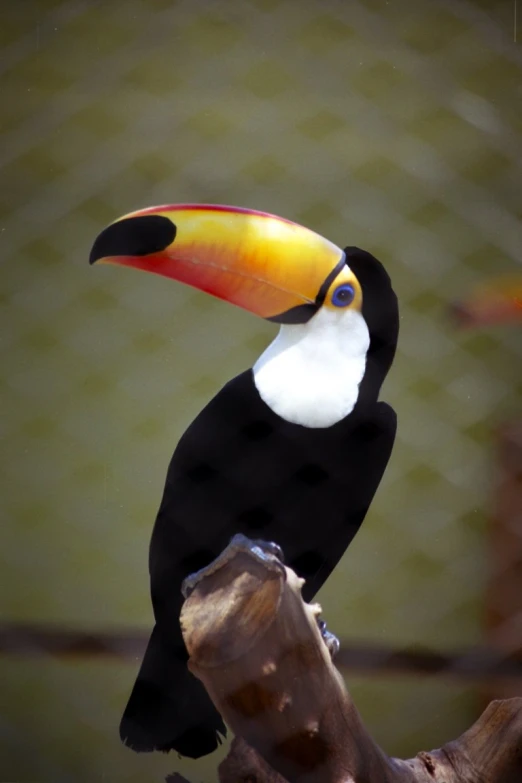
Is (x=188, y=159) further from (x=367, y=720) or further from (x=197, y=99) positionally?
(x=367, y=720)

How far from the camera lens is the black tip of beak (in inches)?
40.1

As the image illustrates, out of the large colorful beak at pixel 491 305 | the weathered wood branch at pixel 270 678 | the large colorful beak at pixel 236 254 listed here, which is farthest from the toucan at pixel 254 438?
the large colorful beak at pixel 491 305

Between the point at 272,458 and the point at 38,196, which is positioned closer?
the point at 272,458

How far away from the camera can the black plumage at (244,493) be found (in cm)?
105

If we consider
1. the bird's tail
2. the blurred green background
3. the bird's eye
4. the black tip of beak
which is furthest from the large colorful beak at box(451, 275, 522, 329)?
the bird's tail

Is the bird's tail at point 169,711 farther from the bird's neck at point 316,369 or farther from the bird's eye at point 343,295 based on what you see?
the bird's eye at point 343,295

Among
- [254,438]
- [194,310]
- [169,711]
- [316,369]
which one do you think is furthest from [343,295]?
[194,310]

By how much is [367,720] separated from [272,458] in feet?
2.97

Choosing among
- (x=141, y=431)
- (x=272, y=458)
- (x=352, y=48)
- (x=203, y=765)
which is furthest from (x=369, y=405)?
(x=203, y=765)

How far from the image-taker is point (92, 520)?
1.70 m

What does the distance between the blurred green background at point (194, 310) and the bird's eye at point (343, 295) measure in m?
0.57

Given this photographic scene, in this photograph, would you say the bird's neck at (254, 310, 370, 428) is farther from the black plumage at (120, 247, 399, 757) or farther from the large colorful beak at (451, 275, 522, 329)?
the large colorful beak at (451, 275, 522, 329)

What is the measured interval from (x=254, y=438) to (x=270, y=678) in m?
0.40

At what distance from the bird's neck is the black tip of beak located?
0.62ft
